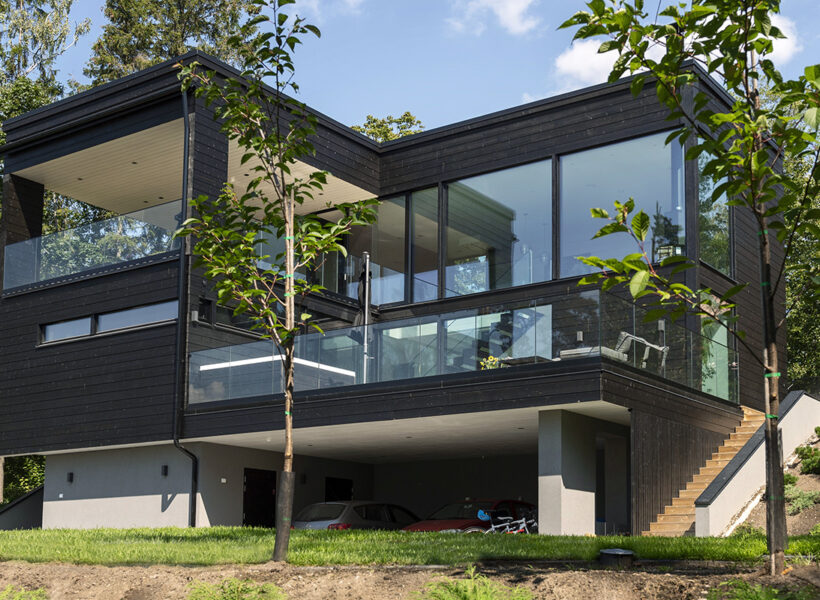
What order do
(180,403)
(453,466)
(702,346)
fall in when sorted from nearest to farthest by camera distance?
(702,346)
(180,403)
(453,466)

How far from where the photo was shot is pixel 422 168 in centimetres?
2275

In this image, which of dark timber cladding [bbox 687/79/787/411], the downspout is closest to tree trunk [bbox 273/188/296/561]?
the downspout

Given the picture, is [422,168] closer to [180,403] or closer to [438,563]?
[180,403]

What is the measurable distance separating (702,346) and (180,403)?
9817 millimetres

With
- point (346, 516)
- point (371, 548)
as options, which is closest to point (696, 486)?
point (346, 516)

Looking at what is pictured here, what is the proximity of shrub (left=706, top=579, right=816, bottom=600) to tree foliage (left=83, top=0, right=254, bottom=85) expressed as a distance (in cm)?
3345

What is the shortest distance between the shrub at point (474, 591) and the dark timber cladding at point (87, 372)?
12.7 meters

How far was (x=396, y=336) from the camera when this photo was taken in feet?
55.2

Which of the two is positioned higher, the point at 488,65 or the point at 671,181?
the point at 488,65

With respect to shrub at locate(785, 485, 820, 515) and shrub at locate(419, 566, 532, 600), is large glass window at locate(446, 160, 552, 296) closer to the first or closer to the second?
shrub at locate(785, 485, 820, 515)

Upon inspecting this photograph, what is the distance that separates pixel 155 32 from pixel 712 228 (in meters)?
25.1

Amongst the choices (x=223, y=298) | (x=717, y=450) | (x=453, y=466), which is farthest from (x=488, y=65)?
(x=223, y=298)

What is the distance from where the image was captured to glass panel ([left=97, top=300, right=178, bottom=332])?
769 inches

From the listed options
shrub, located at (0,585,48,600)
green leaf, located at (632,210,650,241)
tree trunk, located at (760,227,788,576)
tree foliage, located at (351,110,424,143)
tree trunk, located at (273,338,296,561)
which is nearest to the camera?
green leaf, located at (632,210,650,241)
